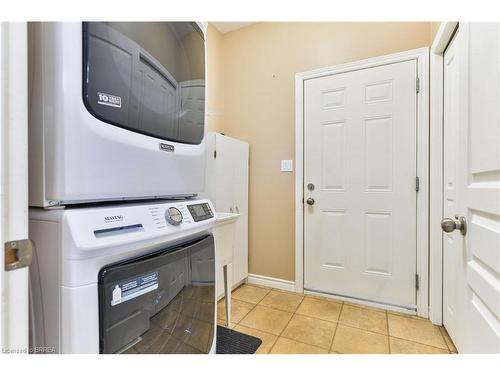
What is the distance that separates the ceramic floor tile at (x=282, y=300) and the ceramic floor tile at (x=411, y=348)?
73 centimetres

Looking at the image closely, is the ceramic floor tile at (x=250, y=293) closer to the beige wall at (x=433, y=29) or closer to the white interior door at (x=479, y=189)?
the white interior door at (x=479, y=189)

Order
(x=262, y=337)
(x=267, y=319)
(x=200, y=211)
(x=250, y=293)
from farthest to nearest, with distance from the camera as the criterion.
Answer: (x=250, y=293)
(x=267, y=319)
(x=262, y=337)
(x=200, y=211)

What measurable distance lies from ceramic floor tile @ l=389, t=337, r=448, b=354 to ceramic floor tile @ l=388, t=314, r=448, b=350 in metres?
0.04

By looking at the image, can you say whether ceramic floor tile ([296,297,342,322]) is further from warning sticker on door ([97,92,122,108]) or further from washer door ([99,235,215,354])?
warning sticker on door ([97,92,122,108])

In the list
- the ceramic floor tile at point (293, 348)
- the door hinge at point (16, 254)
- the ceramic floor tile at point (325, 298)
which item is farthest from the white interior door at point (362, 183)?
the door hinge at point (16, 254)

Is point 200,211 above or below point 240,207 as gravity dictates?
above


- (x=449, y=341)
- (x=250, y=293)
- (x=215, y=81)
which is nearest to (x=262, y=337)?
(x=250, y=293)

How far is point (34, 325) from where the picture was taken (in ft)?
1.99

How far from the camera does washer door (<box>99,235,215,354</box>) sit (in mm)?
621

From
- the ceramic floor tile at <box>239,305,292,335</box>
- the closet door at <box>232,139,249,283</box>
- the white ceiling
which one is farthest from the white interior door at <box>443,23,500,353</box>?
the white ceiling

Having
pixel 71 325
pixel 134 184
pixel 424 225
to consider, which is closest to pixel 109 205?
pixel 134 184

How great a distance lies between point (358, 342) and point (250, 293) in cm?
102

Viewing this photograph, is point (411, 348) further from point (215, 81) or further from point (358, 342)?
point (215, 81)

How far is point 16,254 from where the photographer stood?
19.2 inches
